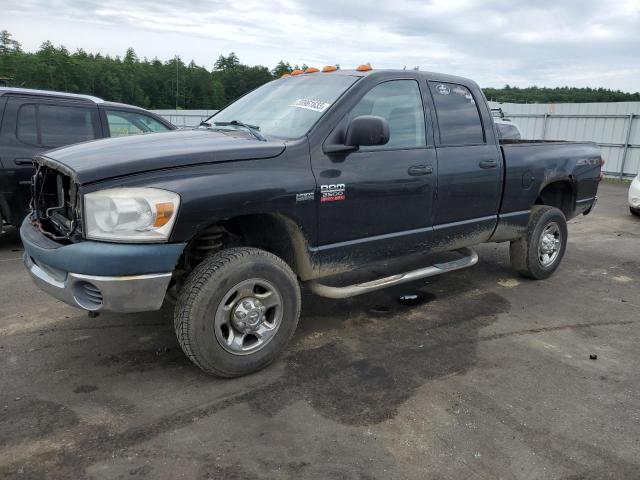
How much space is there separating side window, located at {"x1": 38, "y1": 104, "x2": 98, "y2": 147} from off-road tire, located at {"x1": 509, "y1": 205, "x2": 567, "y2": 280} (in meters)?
5.18

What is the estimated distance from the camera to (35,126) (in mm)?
6125

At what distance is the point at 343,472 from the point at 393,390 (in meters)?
0.85

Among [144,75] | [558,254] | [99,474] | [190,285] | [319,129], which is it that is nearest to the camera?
[99,474]

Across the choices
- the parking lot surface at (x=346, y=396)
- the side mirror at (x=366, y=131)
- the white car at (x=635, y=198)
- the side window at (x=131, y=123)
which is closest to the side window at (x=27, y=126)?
the side window at (x=131, y=123)

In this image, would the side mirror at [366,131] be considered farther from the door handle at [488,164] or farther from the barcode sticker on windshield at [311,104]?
the door handle at [488,164]

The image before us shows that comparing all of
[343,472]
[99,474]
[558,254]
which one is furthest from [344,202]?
[558,254]

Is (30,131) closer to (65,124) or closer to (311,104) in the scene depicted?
(65,124)

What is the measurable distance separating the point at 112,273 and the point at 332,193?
1.48 m

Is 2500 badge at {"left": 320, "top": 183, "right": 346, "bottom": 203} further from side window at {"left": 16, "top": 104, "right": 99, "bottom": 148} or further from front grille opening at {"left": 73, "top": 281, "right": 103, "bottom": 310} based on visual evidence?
side window at {"left": 16, "top": 104, "right": 99, "bottom": 148}

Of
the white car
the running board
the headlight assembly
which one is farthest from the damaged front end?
the white car

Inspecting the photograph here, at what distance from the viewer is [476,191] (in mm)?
4555

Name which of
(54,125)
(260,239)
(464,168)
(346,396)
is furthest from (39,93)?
(346,396)

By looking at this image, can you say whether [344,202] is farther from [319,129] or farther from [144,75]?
[144,75]

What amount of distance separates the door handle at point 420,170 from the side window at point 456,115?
12.9 inches
